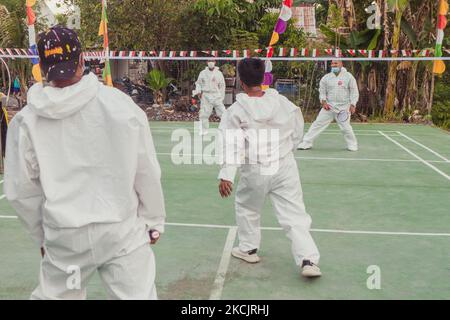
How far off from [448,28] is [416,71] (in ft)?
6.29

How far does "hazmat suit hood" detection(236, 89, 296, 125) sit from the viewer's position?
14.8ft

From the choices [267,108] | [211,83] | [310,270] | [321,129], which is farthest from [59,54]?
[211,83]

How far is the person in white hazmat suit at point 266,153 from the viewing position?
4.52 metres

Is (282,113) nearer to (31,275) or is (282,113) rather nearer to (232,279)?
(232,279)

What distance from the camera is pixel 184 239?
220 inches

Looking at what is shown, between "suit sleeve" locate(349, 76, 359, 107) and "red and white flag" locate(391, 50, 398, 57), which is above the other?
"red and white flag" locate(391, 50, 398, 57)

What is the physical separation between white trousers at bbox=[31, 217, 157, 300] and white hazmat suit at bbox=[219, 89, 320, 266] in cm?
191

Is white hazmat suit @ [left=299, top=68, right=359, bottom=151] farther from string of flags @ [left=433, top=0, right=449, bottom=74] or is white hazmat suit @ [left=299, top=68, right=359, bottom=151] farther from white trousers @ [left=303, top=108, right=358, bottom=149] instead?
string of flags @ [left=433, top=0, right=449, bottom=74]

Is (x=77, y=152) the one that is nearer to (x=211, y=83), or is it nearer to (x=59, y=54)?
(x=59, y=54)

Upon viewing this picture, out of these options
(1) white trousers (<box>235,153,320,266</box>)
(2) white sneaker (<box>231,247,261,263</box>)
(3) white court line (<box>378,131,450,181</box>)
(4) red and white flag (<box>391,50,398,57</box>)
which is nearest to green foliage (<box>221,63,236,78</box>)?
(4) red and white flag (<box>391,50,398,57</box>)

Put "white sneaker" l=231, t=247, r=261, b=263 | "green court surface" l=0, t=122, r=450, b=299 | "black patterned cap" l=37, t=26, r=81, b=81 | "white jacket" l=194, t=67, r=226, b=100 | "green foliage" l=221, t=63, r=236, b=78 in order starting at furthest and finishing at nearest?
"green foliage" l=221, t=63, r=236, b=78
"white jacket" l=194, t=67, r=226, b=100
"white sneaker" l=231, t=247, r=261, b=263
"green court surface" l=0, t=122, r=450, b=299
"black patterned cap" l=37, t=26, r=81, b=81

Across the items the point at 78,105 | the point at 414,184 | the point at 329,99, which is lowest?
the point at 414,184
